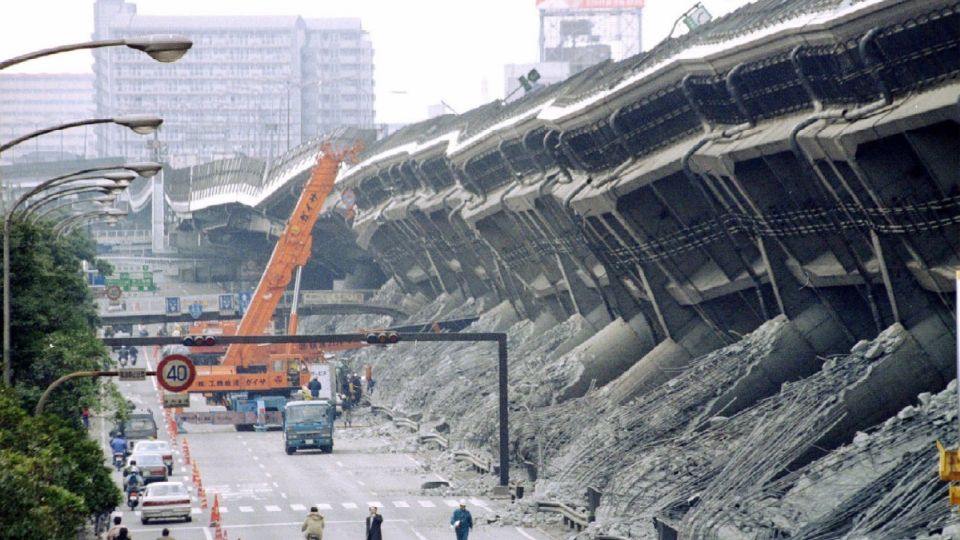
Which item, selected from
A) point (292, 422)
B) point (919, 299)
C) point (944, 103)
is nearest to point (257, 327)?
point (292, 422)

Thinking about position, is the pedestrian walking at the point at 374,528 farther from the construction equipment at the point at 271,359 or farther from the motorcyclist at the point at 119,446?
the construction equipment at the point at 271,359

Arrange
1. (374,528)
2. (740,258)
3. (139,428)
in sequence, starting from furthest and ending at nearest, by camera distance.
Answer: (139,428) → (740,258) → (374,528)

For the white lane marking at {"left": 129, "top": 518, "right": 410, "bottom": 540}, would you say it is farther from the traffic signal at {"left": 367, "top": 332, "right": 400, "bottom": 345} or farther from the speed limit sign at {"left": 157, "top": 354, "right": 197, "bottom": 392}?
the speed limit sign at {"left": 157, "top": 354, "right": 197, "bottom": 392}

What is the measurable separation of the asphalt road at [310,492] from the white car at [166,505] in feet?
1.02

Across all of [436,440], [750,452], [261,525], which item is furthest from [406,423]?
[750,452]

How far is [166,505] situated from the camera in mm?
55156

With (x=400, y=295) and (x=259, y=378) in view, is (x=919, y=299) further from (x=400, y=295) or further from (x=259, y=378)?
(x=400, y=295)

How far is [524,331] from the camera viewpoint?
94.7 m

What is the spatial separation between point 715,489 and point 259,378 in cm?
5024

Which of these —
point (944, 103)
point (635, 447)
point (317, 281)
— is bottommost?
point (317, 281)

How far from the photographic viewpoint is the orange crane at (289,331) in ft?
302

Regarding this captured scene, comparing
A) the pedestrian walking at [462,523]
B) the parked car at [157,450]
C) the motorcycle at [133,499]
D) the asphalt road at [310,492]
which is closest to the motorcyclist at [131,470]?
the motorcycle at [133,499]

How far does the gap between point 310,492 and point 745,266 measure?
640 inches

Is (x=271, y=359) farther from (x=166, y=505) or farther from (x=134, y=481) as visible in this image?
(x=166, y=505)
